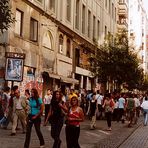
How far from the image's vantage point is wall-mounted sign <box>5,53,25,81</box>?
56.0 feet

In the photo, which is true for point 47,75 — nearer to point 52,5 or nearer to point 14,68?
point 52,5

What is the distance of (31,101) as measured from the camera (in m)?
12.9

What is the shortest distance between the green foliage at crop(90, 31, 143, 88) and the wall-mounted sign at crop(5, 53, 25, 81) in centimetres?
1930

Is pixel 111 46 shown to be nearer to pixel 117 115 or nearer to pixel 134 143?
pixel 117 115

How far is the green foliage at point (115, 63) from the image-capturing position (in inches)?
1423

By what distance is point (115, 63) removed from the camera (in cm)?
3603

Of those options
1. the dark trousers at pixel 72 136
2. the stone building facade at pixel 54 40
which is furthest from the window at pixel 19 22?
the dark trousers at pixel 72 136

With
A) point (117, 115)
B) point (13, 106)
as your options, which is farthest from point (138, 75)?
point (13, 106)

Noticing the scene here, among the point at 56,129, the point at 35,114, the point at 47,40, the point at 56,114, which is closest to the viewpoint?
the point at 56,129

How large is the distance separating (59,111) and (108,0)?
42.7m

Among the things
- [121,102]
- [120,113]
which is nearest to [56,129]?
[121,102]

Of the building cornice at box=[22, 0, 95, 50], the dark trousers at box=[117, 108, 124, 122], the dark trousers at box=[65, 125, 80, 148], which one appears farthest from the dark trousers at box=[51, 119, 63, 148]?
the building cornice at box=[22, 0, 95, 50]

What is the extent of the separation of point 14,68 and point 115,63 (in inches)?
772

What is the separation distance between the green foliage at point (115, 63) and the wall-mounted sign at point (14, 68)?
63.3ft
